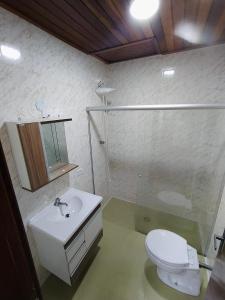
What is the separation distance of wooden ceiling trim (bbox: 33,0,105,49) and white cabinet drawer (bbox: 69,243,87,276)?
6.64 ft

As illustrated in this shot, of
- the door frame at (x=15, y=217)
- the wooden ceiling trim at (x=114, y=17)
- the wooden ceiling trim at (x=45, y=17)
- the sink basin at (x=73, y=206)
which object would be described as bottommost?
the sink basin at (x=73, y=206)

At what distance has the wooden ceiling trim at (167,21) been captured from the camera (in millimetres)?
1058

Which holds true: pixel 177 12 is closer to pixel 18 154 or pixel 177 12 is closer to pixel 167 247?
pixel 18 154

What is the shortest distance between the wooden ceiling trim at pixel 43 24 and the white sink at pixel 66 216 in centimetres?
167

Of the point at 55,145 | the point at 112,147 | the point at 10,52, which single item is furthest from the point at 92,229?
the point at 10,52

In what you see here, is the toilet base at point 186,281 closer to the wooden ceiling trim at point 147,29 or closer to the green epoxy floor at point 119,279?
the green epoxy floor at point 119,279

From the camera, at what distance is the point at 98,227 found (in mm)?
1747

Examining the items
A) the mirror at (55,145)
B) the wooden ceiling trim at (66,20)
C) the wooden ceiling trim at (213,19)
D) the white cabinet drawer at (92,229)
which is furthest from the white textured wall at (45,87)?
the wooden ceiling trim at (213,19)

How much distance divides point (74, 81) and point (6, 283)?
70.2 inches

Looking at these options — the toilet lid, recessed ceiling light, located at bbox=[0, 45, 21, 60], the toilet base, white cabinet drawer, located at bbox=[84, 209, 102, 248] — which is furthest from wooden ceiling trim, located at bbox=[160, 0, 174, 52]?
the toilet base

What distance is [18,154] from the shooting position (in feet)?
3.91

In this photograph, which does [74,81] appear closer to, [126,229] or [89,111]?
[89,111]

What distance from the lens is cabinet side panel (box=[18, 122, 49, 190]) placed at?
3.75 ft

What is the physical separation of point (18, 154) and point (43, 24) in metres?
1.14
